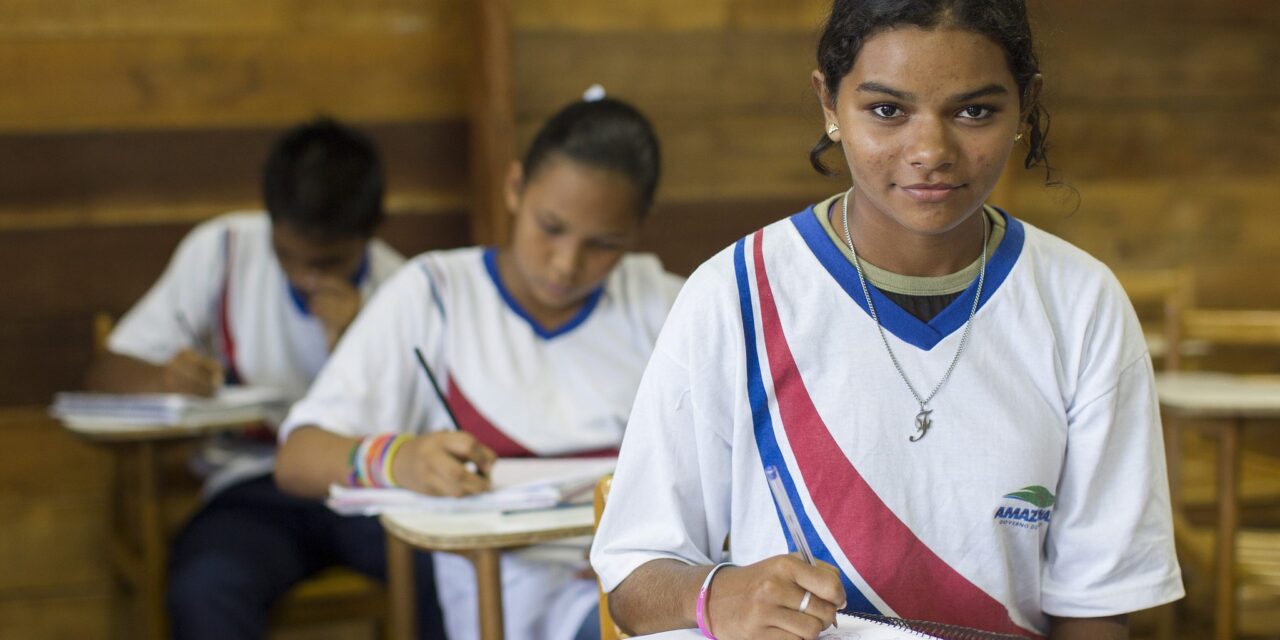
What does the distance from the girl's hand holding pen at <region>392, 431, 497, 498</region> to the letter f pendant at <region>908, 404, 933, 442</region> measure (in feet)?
2.38

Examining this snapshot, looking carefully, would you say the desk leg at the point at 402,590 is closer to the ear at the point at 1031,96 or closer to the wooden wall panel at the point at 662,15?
the ear at the point at 1031,96

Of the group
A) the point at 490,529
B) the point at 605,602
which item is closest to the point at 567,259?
the point at 490,529

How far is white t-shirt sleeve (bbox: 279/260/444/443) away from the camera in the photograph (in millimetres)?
2031

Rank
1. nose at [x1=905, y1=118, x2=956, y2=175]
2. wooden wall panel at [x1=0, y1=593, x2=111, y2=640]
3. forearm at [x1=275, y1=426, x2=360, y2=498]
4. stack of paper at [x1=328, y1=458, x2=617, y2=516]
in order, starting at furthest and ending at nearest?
wooden wall panel at [x1=0, y1=593, x2=111, y2=640] < forearm at [x1=275, y1=426, x2=360, y2=498] < stack of paper at [x1=328, y1=458, x2=617, y2=516] < nose at [x1=905, y1=118, x2=956, y2=175]

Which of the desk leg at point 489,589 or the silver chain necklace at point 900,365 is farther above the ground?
the silver chain necklace at point 900,365

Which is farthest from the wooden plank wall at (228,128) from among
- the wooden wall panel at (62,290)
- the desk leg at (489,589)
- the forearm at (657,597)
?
the forearm at (657,597)

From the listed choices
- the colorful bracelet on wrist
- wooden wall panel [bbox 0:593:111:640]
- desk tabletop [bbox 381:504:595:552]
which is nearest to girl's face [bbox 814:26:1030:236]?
desk tabletop [bbox 381:504:595:552]

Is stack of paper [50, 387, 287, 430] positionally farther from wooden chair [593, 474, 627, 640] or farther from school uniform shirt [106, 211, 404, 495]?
wooden chair [593, 474, 627, 640]

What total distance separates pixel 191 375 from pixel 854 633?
6.13ft

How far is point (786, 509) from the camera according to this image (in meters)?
1.24

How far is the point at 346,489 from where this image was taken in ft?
6.18

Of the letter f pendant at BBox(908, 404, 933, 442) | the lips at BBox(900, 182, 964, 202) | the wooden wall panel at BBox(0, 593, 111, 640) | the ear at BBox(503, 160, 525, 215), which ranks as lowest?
the wooden wall panel at BBox(0, 593, 111, 640)

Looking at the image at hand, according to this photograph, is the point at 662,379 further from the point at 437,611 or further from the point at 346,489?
the point at 437,611

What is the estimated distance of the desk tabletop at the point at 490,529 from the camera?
64.7 inches
